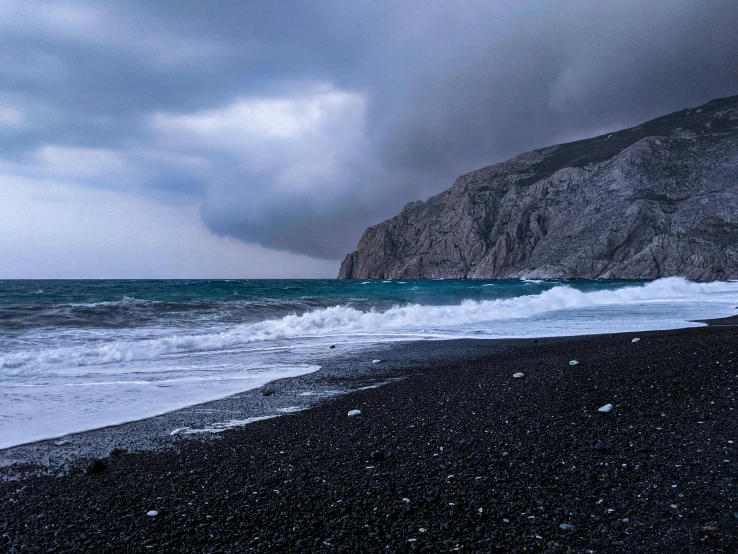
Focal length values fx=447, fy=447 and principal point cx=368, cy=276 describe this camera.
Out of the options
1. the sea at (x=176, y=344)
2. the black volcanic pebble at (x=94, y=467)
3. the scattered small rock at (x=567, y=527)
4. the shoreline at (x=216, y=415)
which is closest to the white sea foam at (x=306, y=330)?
the sea at (x=176, y=344)

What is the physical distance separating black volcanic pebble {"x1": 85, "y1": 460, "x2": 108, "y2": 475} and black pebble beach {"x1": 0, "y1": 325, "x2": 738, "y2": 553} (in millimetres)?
63

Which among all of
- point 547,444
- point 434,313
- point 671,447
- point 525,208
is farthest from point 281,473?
point 525,208

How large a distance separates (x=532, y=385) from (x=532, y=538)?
16.2ft

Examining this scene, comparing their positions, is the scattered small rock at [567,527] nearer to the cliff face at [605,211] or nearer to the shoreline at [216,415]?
the shoreline at [216,415]

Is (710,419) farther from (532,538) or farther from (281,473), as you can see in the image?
(281,473)

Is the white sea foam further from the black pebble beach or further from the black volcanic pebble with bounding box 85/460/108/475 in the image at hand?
the black pebble beach

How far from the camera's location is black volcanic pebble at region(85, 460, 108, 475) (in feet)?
15.7

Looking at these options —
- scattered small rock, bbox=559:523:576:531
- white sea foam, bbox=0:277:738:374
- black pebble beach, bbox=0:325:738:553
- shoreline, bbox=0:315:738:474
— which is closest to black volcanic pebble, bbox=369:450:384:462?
black pebble beach, bbox=0:325:738:553

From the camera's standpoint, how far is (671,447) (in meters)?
4.50

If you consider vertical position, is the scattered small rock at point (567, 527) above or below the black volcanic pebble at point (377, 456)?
above

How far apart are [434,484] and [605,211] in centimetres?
11839

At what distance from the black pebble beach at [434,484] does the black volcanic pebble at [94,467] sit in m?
0.06

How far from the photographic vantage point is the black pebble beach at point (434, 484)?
10.3ft

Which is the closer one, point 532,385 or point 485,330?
point 532,385
